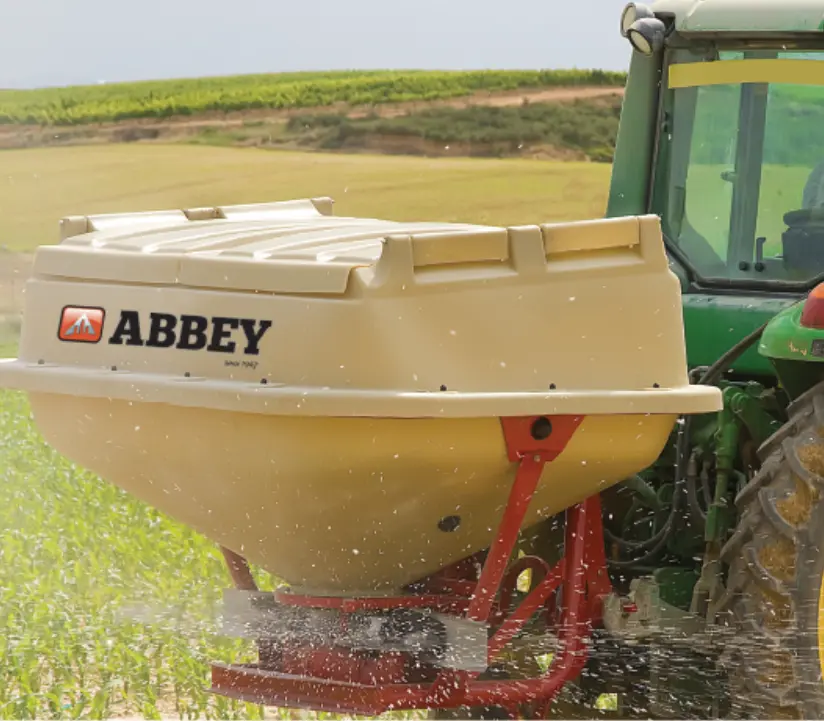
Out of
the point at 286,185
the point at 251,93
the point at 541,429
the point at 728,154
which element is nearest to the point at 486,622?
the point at 541,429

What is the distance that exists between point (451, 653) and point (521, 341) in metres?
0.84

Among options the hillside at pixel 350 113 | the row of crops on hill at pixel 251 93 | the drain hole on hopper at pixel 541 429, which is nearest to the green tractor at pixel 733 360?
the drain hole on hopper at pixel 541 429

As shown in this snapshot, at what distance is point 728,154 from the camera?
519cm

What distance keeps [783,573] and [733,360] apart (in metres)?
0.68

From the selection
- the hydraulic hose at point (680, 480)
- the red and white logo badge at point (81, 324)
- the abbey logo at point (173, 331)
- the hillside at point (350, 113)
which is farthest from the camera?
the hillside at point (350, 113)

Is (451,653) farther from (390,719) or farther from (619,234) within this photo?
(390,719)

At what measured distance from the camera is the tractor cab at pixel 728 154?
Answer: 5.00 meters

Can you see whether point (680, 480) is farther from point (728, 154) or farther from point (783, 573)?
point (728, 154)

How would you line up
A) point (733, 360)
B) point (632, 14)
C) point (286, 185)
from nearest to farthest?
point (733, 360), point (632, 14), point (286, 185)

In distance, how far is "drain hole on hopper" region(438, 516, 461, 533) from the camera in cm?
444

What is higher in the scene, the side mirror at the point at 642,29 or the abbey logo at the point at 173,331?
the side mirror at the point at 642,29

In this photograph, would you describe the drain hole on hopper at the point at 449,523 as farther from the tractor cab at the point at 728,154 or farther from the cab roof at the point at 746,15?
the cab roof at the point at 746,15

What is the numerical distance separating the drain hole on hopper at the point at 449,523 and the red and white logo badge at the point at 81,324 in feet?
3.38

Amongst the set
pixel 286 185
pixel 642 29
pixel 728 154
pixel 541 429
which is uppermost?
pixel 642 29
